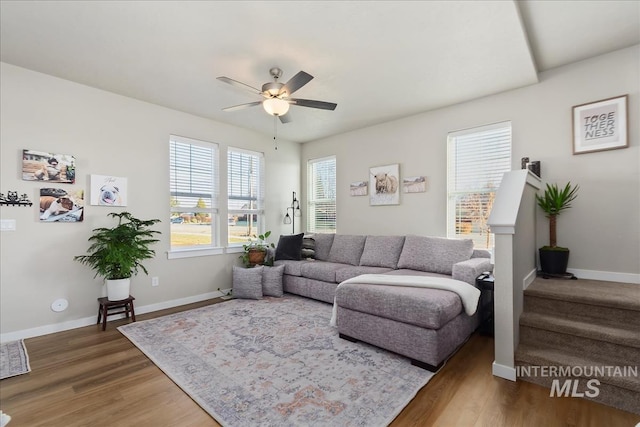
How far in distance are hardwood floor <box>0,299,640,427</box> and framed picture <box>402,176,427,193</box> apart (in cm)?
231

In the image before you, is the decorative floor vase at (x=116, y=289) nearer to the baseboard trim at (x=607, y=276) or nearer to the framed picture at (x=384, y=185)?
the framed picture at (x=384, y=185)

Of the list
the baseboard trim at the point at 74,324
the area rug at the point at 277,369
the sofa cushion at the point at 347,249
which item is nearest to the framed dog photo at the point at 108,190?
the baseboard trim at the point at 74,324

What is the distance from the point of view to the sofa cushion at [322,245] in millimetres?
4804

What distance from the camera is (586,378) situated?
194 centimetres

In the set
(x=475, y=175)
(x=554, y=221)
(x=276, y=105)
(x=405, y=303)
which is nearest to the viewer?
(x=405, y=303)

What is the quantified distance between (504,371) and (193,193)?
4.24m

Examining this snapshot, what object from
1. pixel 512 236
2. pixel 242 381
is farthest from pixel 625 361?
pixel 242 381

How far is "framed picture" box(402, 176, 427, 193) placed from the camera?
420 cm

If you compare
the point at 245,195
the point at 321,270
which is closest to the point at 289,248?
the point at 321,270

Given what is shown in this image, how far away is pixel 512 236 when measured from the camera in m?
2.14

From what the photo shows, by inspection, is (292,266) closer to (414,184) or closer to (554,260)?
(414,184)

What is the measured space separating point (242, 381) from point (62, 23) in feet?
10.3

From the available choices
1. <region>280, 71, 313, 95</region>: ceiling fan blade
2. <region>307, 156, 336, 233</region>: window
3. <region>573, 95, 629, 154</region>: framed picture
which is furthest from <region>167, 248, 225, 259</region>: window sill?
<region>573, 95, 629, 154</region>: framed picture

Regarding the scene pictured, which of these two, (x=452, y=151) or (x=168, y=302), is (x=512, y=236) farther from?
(x=168, y=302)
